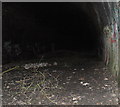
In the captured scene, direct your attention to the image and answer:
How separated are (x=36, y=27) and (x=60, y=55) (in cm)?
236

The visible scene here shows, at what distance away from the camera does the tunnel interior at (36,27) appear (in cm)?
725

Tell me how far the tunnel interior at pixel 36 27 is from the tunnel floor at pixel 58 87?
273 centimetres

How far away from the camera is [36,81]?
4113 millimetres

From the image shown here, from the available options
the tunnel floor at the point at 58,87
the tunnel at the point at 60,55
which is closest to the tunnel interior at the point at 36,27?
the tunnel at the point at 60,55

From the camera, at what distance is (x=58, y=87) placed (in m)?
3.83

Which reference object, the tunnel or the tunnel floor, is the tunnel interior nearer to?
the tunnel

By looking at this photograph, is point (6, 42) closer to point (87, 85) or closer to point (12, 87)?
point (12, 87)

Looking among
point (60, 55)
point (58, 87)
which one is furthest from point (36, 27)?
point (58, 87)

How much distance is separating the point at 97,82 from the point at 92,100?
96cm

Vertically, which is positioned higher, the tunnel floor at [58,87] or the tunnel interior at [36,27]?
the tunnel interior at [36,27]

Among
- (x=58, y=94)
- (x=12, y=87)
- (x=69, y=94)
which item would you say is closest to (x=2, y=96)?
(x=12, y=87)

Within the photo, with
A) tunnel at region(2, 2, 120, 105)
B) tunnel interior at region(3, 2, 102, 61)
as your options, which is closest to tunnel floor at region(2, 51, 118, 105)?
tunnel at region(2, 2, 120, 105)

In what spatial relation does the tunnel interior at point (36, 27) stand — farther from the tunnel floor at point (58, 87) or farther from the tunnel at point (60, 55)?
the tunnel floor at point (58, 87)

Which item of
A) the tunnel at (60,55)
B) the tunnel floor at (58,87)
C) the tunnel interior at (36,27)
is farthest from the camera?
the tunnel interior at (36,27)
